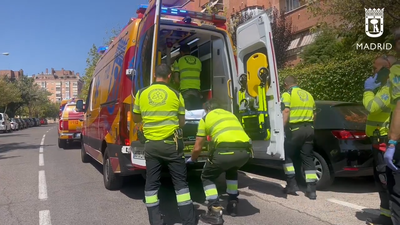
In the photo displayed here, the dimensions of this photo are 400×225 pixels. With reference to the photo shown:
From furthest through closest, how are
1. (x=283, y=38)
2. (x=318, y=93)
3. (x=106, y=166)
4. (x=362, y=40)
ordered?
1. (x=283, y=38)
2. (x=362, y=40)
3. (x=318, y=93)
4. (x=106, y=166)

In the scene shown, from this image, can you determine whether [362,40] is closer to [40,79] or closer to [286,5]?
[286,5]

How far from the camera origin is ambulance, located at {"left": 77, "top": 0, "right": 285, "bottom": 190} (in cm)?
519

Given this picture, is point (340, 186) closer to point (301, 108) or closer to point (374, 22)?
point (301, 108)

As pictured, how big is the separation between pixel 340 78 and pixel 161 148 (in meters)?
7.56

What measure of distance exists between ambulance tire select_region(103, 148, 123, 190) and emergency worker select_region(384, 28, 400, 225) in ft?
13.5

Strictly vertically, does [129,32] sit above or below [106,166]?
above

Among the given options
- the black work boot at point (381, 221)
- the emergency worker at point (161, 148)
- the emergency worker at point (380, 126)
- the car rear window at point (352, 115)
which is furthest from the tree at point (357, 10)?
the emergency worker at point (161, 148)

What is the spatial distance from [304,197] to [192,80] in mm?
2742

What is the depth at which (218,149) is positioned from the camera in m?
4.44

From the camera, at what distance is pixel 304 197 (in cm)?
570

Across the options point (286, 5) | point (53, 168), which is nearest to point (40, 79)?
point (286, 5)

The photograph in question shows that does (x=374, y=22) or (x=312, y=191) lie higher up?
(x=374, y=22)

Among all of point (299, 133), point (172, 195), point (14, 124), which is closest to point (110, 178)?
point (172, 195)

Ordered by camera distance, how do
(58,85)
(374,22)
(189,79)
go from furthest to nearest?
(58,85)
(374,22)
(189,79)
